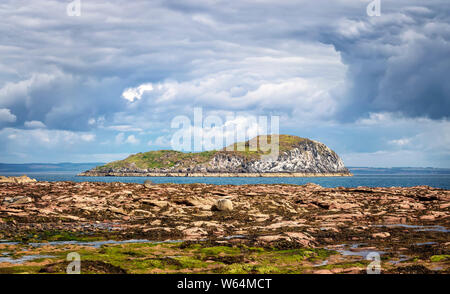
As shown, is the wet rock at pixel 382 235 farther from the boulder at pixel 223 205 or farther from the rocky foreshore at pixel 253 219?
the boulder at pixel 223 205

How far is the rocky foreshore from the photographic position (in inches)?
952

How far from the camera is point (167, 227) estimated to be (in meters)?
30.4

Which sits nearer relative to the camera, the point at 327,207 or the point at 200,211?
the point at 200,211

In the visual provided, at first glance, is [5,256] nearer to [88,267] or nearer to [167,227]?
[88,267]

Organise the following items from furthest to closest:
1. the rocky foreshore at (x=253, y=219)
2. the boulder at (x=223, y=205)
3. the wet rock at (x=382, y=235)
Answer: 1. the boulder at (x=223, y=205)
2. the wet rock at (x=382, y=235)
3. the rocky foreshore at (x=253, y=219)

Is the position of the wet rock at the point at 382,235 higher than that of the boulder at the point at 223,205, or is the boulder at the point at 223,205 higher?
the boulder at the point at 223,205

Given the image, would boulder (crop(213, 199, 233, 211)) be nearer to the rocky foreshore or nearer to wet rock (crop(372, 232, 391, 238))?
the rocky foreshore

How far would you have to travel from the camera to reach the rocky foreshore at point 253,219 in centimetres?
2417

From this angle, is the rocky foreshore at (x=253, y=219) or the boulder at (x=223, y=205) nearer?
the rocky foreshore at (x=253, y=219)

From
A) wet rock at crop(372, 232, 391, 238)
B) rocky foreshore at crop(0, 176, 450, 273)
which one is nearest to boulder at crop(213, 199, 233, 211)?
rocky foreshore at crop(0, 176, 450, 273)

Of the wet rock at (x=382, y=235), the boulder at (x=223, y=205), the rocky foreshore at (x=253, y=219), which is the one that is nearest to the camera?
the rocky foreshore at (x=253, y=219)

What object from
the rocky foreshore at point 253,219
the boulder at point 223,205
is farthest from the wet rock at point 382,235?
the boulder at point 223,205
